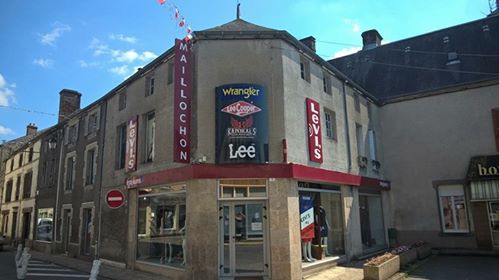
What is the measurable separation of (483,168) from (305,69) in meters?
8.41

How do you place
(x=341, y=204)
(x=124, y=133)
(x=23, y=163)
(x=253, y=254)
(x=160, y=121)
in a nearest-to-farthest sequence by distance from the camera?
(x=253, y=254)
(x=160, y=121)
(x=341, y=204)
(x=124, y=133)
(x=23, y=163)

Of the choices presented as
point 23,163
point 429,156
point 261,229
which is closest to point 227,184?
point 261,229

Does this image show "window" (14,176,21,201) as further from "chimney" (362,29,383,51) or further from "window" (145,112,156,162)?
"chimney" (362,29,383,51)

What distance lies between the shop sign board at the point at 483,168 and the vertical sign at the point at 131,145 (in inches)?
508

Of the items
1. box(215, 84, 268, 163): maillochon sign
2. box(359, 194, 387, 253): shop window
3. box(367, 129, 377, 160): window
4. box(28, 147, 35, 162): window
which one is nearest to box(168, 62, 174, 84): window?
box(215, 84, 268, 163): maillochon sign

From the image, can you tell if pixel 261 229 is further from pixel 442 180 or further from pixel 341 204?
pixel 442 180

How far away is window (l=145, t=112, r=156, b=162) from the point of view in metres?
12.5

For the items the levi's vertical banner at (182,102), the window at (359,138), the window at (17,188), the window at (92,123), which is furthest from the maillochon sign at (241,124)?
the window at (17,188)

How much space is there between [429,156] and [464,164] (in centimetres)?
136

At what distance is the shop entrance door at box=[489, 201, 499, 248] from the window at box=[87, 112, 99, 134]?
1691 cm

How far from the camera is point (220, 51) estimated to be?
10.7 metres

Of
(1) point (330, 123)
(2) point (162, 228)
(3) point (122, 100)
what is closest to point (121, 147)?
(3) point (122, 100)

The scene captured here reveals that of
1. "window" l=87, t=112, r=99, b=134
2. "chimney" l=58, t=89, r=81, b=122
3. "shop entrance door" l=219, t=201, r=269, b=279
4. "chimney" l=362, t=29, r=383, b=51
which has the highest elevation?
"chimney" l=362, t=29, r=383, b=51

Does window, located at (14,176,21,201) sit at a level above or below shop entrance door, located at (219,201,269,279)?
above
